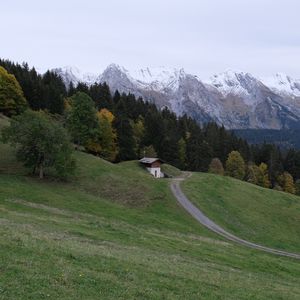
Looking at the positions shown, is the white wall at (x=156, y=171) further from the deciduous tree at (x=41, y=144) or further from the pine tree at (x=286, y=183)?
the pine tree at (x=286, y=183)

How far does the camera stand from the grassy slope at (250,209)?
209ft

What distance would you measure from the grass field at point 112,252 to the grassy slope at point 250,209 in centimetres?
655

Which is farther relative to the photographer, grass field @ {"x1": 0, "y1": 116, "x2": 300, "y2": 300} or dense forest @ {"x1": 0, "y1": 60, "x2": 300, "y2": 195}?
dense forest @ {"x1": 0, "y1": 60, "x2": 300, "y2": 195}

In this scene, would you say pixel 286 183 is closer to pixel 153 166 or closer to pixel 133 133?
pixel 133 133

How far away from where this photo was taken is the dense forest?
94812 millimetres

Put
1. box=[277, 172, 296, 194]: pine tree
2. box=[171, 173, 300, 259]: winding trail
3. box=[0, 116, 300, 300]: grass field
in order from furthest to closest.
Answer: box=[277, 172, 296, 194]: pine tree → box=[171, 173, 300, 259]: winding trail → box=[0, 116, 300, 300]: grass field

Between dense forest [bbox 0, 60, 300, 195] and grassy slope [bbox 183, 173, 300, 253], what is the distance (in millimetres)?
25213

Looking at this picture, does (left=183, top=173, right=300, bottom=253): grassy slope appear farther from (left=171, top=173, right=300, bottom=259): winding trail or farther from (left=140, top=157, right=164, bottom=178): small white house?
(left=140, top=157, right=164, bottom=178): small white house

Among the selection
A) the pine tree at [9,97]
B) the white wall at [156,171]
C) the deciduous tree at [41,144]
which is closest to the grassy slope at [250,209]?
the white wall at [156,171]

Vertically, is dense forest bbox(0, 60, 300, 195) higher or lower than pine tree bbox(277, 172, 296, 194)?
higher

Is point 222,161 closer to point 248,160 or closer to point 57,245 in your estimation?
point 248,160

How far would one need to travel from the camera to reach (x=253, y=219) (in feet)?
229

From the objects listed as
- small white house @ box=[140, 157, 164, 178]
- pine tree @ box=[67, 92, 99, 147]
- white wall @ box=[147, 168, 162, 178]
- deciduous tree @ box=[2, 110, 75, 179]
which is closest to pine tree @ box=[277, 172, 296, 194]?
white wall @ box=[147, 168, 162, 178]

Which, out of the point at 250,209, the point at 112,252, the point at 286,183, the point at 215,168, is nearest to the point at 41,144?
the point at 250,209
